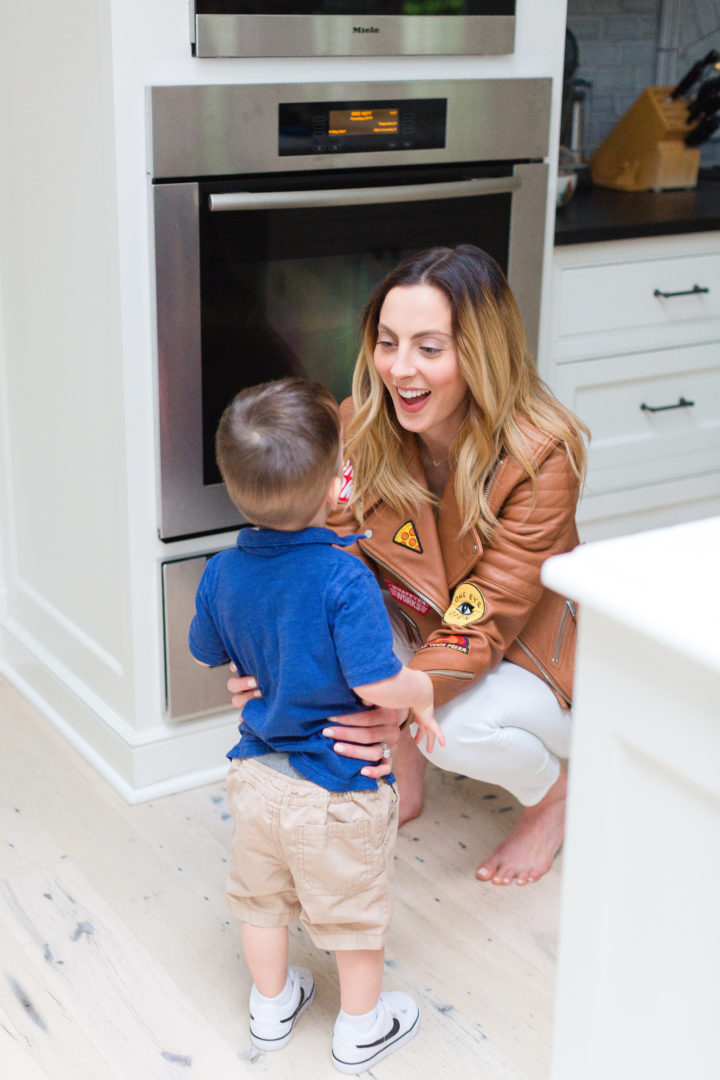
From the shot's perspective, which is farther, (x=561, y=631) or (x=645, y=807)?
(x=561, y=631)

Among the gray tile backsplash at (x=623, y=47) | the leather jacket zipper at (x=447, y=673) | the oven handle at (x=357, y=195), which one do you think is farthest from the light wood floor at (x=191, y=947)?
the gray tile backsplash at (x=623, y=47)

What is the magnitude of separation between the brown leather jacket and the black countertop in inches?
27.1

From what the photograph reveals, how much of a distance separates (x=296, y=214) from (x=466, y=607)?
645mm

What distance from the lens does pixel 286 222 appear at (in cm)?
182

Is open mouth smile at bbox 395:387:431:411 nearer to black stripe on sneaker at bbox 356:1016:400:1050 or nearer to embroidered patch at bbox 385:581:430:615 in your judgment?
embroidered patch at bbox 385:581:430:615

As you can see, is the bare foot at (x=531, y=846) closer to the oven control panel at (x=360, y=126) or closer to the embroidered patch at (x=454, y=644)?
the embroidered patch at (x=454, y=644)

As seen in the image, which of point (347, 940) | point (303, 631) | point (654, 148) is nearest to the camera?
point (303, 631)

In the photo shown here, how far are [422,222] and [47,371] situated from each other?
0.67m

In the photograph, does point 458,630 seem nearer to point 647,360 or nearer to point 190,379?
point 190,379

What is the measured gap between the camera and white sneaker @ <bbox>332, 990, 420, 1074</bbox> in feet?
4.78

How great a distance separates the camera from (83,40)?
170 cm

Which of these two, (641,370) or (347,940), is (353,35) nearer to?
(641,370)

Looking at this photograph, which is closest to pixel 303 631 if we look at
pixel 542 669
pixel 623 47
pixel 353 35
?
pixel 542 669

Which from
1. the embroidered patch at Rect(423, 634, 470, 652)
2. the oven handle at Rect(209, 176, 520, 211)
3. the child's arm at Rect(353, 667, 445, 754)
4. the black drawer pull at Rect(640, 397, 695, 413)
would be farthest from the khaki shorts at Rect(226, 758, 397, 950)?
the black drawer pull at Rect(640, 397, 695, 413)
